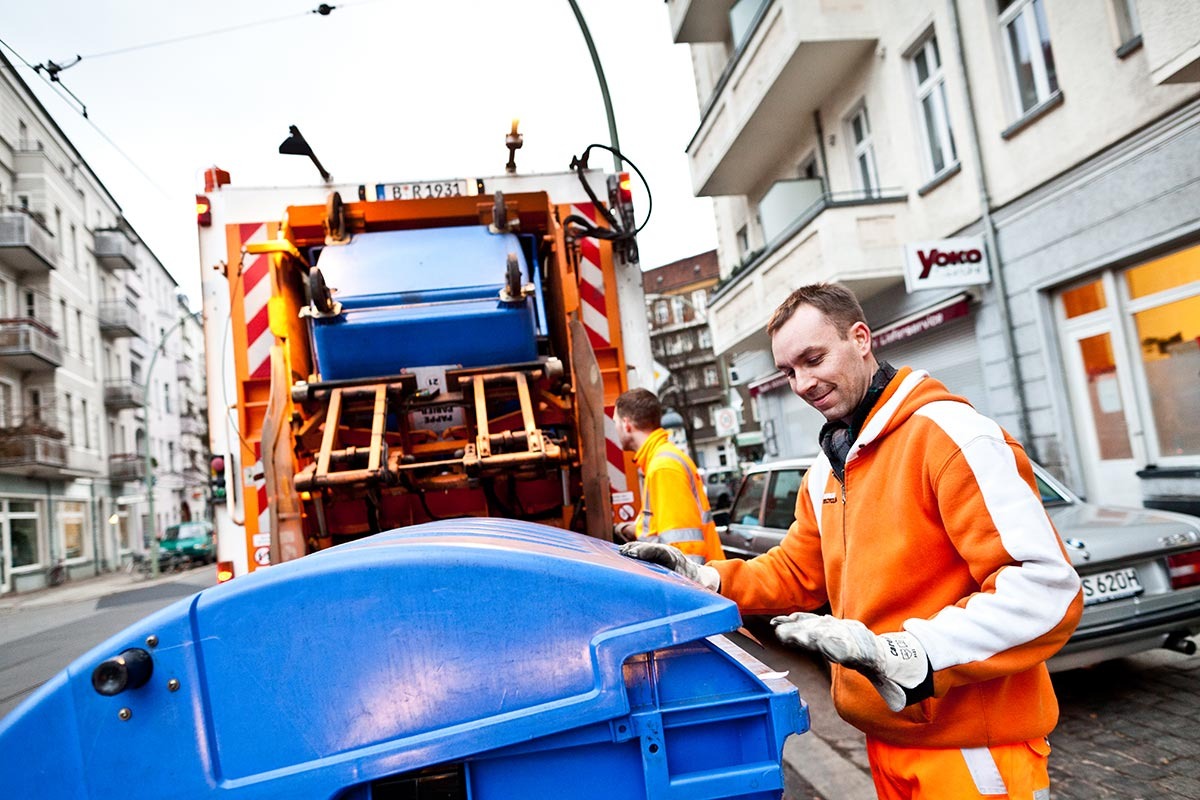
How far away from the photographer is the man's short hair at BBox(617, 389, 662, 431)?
12.1ft

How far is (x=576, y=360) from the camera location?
3.75m

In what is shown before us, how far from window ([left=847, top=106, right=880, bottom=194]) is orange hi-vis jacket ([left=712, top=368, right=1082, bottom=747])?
11.6 m

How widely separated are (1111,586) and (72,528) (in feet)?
110

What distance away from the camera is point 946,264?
31.3 feet

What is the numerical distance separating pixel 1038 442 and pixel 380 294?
824cm

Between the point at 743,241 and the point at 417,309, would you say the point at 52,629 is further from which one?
the point at 743,241

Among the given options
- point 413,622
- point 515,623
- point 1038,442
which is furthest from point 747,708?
point 1038,442

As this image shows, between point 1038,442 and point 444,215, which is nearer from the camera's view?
point 444,215

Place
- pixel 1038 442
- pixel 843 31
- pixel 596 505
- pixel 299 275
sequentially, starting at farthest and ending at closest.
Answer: pixel 843 31 → pixel 1038 442 → pixel 299 275 → pixel 596 505

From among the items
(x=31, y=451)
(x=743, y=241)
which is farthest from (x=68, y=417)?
(x=743, y=241)

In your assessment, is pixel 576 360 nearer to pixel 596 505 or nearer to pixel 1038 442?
pixel 596 505

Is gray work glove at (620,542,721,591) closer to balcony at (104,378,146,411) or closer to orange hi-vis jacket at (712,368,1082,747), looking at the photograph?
orange hi-vis jacket at (712,368,1082,747)

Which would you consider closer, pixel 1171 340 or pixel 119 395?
pixel 1171 340

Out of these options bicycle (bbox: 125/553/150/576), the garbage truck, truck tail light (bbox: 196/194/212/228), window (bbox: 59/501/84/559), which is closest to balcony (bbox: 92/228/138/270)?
window (bbox: 59/501/84/559)
